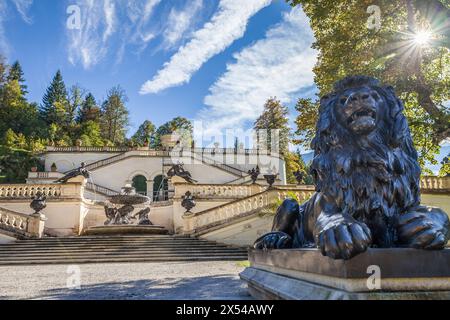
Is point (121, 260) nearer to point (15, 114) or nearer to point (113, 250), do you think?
point (113, 250)

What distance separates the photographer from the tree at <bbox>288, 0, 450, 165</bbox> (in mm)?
11117

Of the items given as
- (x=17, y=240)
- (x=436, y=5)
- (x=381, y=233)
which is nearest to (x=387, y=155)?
(x=381, y=233)

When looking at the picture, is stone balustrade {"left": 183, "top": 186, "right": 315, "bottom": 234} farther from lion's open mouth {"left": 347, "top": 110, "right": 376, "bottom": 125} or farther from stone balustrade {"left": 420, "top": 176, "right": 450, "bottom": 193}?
lion's open mouth {"left": 347, "top": 110, "right": 376, "bottom": 125}

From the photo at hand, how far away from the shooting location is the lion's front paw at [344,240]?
183cm

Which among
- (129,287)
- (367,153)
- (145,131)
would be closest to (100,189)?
(129,287)

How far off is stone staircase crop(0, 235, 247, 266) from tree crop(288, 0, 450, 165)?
7572 millimetres

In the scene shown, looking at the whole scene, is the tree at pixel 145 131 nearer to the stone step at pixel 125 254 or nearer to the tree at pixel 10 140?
the tree at pixel 10 140

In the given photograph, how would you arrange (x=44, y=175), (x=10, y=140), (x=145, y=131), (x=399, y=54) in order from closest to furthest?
(x=399, y=54) < (x=44, y=175) < (x=10, y=140) < (x=145, y=131)

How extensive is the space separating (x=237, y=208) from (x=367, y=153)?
13.0 metres

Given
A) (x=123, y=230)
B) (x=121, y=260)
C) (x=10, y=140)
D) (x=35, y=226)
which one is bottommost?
(x=121, y=260)

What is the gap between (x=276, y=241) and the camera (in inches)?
125

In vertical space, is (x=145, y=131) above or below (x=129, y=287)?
above

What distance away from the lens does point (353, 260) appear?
181cm

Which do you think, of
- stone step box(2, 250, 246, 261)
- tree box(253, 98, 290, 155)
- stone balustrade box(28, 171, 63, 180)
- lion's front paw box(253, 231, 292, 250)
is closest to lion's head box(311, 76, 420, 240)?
lion's front paw box(253, 231, 292, 250)
